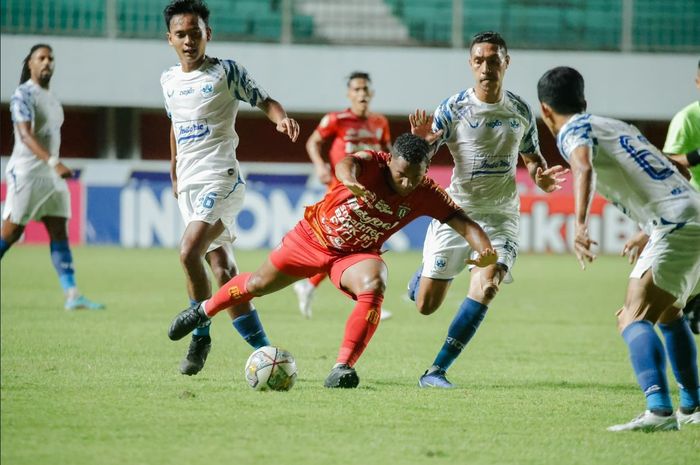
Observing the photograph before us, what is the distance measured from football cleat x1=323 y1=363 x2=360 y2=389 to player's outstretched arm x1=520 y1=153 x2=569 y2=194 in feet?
5.31

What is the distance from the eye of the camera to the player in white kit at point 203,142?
287 inches

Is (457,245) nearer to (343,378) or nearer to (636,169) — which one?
(343,378)

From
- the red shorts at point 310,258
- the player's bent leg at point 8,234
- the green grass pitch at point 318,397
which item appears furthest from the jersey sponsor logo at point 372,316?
the player's bent leg at point 8,234

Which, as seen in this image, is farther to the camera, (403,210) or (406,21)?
(406,21)

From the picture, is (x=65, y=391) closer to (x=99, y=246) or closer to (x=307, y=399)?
(x=307, y=399)

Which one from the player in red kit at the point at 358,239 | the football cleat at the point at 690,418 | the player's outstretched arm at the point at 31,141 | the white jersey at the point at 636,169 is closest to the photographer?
the white jersey at the point at 636,169

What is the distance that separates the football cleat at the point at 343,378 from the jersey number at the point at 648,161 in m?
2.13

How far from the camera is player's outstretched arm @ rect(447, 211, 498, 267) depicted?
21.4ft

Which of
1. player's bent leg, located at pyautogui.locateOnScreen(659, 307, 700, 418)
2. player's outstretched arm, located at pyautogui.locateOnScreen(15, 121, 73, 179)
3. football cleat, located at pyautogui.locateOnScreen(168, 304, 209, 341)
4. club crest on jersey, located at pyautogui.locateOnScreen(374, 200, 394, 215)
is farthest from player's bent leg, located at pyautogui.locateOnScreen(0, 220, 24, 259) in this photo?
player's bent leg, located at pyautogui.locateOnScreen(659, 307, 700, 418)

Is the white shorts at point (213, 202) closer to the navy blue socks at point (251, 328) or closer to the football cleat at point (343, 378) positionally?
the navy blue socks at point (251, 328)

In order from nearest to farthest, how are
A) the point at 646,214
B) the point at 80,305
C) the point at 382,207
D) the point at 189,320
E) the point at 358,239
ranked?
the point at 646,214
the point at 382,207
the point at 358,239
the point at 189,320
the point at 80,305

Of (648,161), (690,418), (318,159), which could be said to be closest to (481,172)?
(648,161)

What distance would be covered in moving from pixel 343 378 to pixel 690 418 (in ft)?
6.28

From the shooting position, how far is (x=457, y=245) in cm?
747
